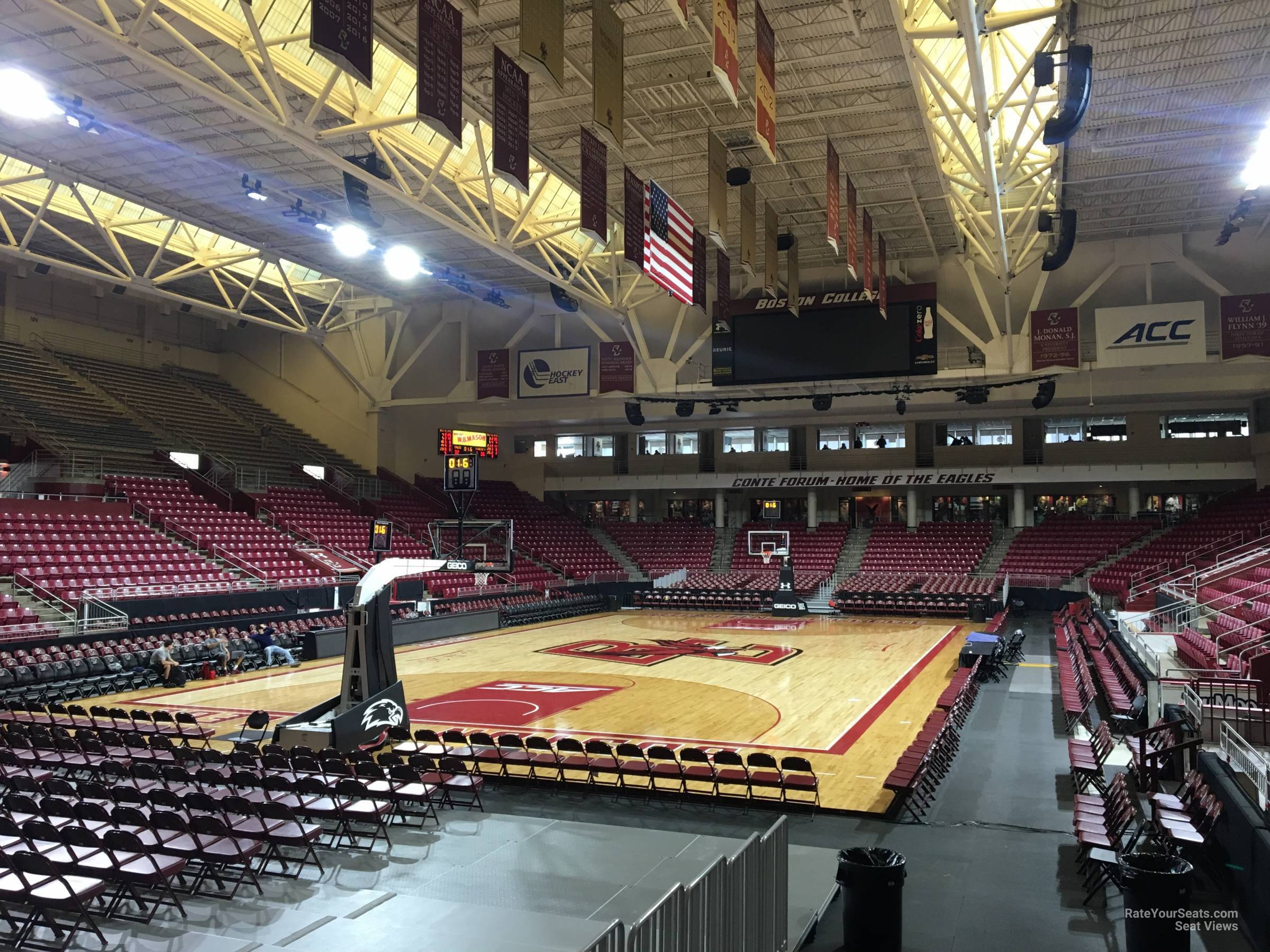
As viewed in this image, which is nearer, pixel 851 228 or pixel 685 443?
pixel 851 228

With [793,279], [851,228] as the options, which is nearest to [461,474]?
[793,279]

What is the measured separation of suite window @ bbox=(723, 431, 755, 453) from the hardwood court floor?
1535 cm

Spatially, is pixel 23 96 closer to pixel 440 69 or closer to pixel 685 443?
pixel 440 69

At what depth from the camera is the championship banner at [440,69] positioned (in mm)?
10203

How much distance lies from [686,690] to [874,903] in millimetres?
11749

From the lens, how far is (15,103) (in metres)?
15.8

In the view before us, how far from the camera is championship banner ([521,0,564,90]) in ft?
28.5

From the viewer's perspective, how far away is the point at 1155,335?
86.2ft

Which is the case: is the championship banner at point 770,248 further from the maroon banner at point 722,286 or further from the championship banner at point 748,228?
the championship banner at point 748,228

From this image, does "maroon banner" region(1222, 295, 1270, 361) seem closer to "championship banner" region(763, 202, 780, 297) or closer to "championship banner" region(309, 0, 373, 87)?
"championship banner" region(763, 202, 780, 297)

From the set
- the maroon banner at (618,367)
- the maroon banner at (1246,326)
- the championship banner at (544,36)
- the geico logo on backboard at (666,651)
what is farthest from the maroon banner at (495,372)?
the championship banner at (544,36)
